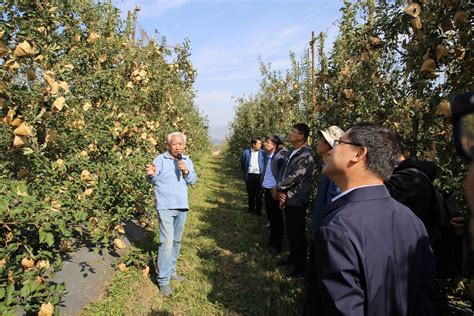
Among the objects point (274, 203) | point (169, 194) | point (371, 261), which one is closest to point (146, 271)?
point (169, 194)

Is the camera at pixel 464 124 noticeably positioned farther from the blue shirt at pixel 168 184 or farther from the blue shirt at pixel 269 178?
the blue shirt at pixel 269 178

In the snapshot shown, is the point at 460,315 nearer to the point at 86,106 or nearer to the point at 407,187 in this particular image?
the point at 407,187

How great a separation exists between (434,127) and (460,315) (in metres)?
1.44

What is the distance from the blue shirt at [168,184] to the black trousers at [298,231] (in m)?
1.45

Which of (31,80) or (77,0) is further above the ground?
(77,0)

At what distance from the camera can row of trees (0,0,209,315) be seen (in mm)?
2293

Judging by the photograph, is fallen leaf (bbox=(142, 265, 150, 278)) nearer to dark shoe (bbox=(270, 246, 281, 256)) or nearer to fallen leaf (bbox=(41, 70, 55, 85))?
dark shoe (bbox=(270, 246, 281, 256))

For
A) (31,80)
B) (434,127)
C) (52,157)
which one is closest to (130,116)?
(52,157)

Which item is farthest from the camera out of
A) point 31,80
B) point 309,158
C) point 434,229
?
point 309,158

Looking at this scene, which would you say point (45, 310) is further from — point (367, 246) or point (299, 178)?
point (299, 178)

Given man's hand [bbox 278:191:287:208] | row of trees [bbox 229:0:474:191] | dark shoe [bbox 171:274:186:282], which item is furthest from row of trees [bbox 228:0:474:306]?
dark shoe [bbox 171:274:186:282]

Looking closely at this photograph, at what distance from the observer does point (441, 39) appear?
2246 mm

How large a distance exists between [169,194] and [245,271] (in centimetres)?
175

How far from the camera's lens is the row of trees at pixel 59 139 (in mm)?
2293
